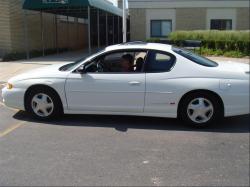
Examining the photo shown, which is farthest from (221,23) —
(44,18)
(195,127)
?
(195,127)

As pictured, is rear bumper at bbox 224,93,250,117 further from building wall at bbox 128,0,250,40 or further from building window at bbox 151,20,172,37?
building window at bbox 151,20,172,37

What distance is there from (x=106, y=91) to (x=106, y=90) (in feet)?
0.06

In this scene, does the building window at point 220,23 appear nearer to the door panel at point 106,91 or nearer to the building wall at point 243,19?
the building wall at point 243,19

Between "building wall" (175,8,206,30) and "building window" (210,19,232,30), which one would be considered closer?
"building wall" (175,8,206,30)

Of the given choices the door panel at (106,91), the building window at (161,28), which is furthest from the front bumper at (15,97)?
the building window at (161,28)

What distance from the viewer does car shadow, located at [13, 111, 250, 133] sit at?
23.3 feet

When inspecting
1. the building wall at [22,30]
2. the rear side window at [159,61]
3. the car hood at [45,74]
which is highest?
the building wall at [22,30]

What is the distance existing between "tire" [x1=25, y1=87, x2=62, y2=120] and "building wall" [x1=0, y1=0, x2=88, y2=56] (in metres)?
15.0

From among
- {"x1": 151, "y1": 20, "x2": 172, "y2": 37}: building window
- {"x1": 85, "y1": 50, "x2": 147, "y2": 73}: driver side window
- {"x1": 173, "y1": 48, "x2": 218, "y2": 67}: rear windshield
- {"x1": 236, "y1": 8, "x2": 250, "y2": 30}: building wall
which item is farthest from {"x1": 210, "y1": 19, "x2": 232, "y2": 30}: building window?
{"x1": 85, "y1": 50, "x2": 147, "y2": 73}: driver side window

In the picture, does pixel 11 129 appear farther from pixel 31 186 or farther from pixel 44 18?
pixel 44 18

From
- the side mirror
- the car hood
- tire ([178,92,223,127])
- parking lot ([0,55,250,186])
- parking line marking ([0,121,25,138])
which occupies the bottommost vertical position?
parking lot ([0,55,250,186])

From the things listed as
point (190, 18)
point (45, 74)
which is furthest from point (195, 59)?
point (190, 18)

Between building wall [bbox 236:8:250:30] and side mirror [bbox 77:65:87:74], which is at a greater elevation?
building wall [bbox 236:8:250:30]

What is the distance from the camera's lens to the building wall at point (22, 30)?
21828mm
